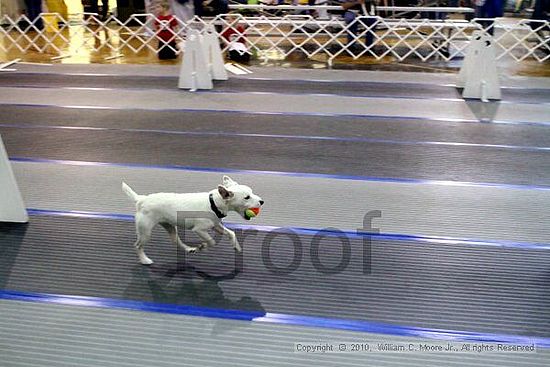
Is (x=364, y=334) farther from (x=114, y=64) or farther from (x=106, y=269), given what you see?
(x=114, y=64)

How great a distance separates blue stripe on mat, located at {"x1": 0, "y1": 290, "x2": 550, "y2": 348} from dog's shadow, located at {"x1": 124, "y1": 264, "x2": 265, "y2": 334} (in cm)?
4

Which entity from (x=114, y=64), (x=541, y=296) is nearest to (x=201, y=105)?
(x=114, y=64)

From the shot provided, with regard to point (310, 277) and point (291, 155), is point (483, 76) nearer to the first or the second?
point (291, 155)

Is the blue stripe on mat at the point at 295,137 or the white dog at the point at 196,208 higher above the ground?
the white dog at the point at 196,208

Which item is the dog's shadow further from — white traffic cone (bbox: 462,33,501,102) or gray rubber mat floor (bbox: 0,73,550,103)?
white traffic cone (bbox: 462,33,501,102)

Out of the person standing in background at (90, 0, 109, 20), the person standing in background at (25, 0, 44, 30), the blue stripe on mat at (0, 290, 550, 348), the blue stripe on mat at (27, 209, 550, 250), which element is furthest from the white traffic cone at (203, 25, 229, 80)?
the person standing in background at (90, 0, 109, 20)

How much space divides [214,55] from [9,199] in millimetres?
4693

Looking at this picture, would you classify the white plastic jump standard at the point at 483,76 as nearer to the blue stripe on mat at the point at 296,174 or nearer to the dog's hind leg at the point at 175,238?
the blue stripe on mat at the point at 296,174

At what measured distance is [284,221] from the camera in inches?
139

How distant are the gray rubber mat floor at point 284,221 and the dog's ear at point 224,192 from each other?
0.45 metres

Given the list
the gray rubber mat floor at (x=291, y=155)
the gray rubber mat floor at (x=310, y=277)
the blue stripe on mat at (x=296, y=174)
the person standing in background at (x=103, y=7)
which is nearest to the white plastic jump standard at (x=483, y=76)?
the gray rubber mat floor at (x=291, y=155)

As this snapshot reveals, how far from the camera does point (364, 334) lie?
7.96 feet

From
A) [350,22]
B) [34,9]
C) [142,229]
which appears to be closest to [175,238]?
[142,229]

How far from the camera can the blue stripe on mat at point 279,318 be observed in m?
2.40
